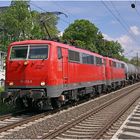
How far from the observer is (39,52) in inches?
704

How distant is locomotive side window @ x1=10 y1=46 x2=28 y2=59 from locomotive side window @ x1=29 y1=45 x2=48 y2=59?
277mm

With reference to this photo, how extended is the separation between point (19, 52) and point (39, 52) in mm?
962

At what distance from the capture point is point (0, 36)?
170ft

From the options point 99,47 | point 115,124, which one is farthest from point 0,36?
point 99,47

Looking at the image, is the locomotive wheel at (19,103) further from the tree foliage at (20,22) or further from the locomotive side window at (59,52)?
the tree foliage at (20,22)

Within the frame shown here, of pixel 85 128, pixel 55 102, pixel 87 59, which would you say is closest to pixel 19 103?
pixel 55 102

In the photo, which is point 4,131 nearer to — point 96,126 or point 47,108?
point 96,126

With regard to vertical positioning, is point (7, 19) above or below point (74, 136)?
above

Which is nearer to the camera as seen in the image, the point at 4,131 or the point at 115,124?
the point at 4,131

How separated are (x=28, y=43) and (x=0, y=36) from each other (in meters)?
34.5

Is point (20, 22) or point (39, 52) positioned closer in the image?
point (39, 52)

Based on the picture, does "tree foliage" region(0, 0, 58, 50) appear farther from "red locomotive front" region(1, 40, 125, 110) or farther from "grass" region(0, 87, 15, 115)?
"red locomotive front" region(1, 40, 125, 110)

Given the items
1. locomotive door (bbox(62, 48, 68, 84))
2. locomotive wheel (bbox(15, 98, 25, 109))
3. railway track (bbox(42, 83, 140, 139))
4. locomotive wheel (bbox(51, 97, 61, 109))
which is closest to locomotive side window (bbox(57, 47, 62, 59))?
locomotive door (bbox(62, 48, 68, 84))

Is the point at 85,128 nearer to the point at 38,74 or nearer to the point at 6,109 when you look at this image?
the point at 38,74
